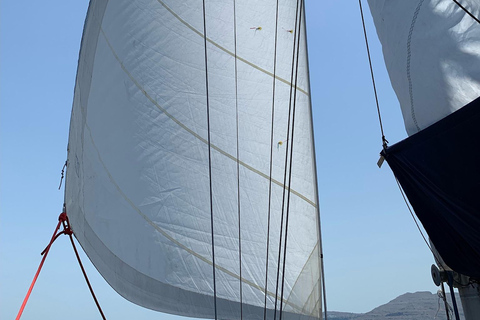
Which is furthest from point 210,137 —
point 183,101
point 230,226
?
point 230,226

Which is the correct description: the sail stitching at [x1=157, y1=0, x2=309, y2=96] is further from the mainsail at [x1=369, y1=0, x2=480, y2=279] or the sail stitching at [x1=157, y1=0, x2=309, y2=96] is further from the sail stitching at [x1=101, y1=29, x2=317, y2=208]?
the mainsail at [x1=369, y1=0, x2=480, y2=279]

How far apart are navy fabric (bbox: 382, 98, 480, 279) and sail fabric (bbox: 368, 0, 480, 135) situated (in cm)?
12

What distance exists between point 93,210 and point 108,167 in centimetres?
43

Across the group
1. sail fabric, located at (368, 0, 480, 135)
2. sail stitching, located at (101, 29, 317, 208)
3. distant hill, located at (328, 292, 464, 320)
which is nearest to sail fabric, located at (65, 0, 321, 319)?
sail stitching, located at (101, 29, 317, 208)

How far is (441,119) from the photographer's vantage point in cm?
230

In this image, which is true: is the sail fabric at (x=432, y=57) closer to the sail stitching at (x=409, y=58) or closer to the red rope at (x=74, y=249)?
the sail stitching at (x=409, y=58)

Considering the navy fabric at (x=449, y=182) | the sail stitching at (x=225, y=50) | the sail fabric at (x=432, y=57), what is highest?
the sail stitching at (x=225, y=50)

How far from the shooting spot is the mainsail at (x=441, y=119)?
214 cm

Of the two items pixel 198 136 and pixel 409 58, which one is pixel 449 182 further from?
pixel 198 136

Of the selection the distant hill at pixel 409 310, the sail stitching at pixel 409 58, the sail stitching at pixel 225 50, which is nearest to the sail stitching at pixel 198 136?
the sail stitching at pixel 225 50

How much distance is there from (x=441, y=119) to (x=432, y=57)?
0.33 m

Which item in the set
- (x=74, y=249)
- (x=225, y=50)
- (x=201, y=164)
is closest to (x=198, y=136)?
(x=201, y=164)

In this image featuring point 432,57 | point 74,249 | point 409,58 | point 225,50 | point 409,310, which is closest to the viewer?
point 432,57

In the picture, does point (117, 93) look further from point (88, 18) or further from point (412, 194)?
point (412, 194)
